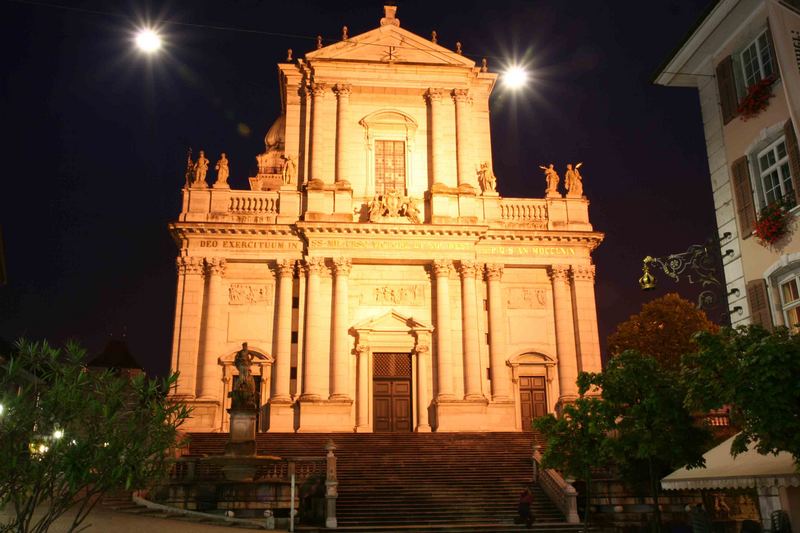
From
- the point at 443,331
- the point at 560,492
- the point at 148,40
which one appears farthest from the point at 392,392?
the point at 148,40

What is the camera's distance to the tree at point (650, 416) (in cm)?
1520

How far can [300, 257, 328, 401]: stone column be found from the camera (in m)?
31.3

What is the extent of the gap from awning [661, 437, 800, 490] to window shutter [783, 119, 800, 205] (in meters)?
4.84

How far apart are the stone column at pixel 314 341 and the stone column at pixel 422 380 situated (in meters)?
4.17

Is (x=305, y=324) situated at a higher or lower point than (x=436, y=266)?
lower

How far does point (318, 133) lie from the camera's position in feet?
118

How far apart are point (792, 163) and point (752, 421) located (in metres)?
5.44

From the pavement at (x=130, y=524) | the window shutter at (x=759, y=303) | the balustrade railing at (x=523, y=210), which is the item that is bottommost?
the pavement at (x=130, y=524)

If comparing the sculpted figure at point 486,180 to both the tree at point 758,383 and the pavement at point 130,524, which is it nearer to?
the pavement at point 130,524

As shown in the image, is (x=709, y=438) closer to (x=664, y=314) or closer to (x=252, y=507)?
(x=252, y=507)

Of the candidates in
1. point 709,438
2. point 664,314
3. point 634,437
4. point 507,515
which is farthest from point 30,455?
point 664,314

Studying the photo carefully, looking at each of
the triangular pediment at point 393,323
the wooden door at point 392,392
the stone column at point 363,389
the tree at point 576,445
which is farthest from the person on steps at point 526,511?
the triangular pediment at point 393,323

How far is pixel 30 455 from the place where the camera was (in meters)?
9.77

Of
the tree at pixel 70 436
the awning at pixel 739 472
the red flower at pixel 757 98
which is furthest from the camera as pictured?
the red flower at pixel 757 98
